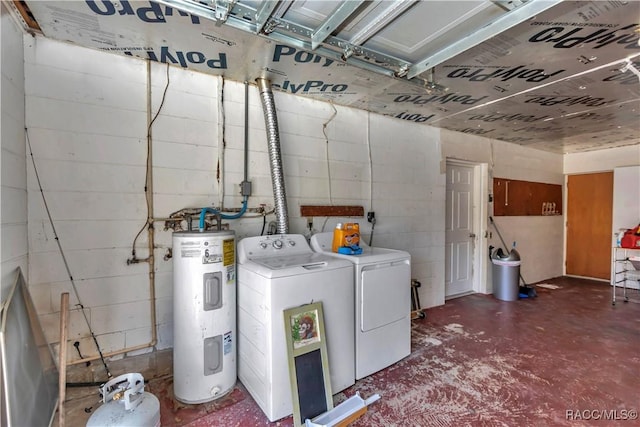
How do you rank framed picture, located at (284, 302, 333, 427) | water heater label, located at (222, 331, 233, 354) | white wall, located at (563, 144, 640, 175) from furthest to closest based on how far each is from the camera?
1. white wall, located at (563, 144, 640, 175)
2. water heater label, located at (222, 331, 233, 354)
3. framed picture, located at (284, 302, 333, 427)

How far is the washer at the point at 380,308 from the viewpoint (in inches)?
88.9

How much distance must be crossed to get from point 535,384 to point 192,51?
354cm

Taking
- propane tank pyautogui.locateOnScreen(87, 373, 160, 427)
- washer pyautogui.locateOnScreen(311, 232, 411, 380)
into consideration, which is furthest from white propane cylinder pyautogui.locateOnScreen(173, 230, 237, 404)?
washer pyautogui.locateOnScreen(311, 232, 411, 380)

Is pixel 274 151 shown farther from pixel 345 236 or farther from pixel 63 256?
pixel 63 256

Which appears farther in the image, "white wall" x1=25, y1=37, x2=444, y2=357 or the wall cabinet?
the wall cabinet

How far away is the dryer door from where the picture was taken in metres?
2.27

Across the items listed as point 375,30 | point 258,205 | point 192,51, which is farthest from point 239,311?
point 375,30

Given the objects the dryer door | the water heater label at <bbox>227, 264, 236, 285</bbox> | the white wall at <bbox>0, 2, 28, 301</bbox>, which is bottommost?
the dryer door

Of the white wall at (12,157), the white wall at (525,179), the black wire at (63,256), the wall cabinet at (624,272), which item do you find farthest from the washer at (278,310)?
the wall cabinet at (624,272)

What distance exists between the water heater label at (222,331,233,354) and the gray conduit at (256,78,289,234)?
91 centimetres

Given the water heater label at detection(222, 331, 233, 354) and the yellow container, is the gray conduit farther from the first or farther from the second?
the water heater label at detection(222, 331, 233, 354)

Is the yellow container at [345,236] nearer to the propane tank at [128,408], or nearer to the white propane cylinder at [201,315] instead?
the white propane cylinder at [201,315]

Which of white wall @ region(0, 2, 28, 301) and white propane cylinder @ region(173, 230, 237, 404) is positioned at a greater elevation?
white wall @ region(0, 2, 28, 301)

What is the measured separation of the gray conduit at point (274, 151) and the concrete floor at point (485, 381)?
133cm
